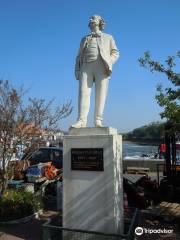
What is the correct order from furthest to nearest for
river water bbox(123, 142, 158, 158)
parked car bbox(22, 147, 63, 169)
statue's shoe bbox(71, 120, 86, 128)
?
river water bbox(123, 142, 158, 158) → parked car bbox(22, 147, 63, 169) → statue's shoe bbox(71, 120, 86, 128)

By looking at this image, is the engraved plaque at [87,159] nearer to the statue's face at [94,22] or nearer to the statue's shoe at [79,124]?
the statue's shoe at [79,124]

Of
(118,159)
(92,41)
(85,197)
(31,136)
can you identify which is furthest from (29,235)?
(92,41)

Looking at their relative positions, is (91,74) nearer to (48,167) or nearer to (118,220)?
(118,220)

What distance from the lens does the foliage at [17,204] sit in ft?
27.9

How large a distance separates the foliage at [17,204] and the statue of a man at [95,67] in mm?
2916

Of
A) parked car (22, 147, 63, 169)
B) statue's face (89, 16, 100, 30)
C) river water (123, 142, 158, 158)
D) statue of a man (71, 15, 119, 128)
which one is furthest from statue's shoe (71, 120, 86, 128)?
river water (123, 142, 158, 158)

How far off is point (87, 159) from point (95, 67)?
1.94 metres

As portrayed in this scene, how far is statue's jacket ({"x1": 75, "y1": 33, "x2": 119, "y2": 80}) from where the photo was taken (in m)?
7.41

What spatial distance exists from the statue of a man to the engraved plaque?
641 mm

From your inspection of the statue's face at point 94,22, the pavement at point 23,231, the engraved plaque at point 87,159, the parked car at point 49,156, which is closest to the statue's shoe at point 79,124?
the engraved plaque at point 87,159

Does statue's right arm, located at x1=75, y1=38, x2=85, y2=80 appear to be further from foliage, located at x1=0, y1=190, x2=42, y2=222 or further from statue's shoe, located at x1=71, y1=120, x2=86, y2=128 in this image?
foliage, located at x1=0, y1=190, x2=42, y2=222

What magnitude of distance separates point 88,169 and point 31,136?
12.9 ft

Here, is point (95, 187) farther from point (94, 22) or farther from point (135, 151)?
point (135, 151)

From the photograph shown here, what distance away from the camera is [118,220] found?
22.3 ft
